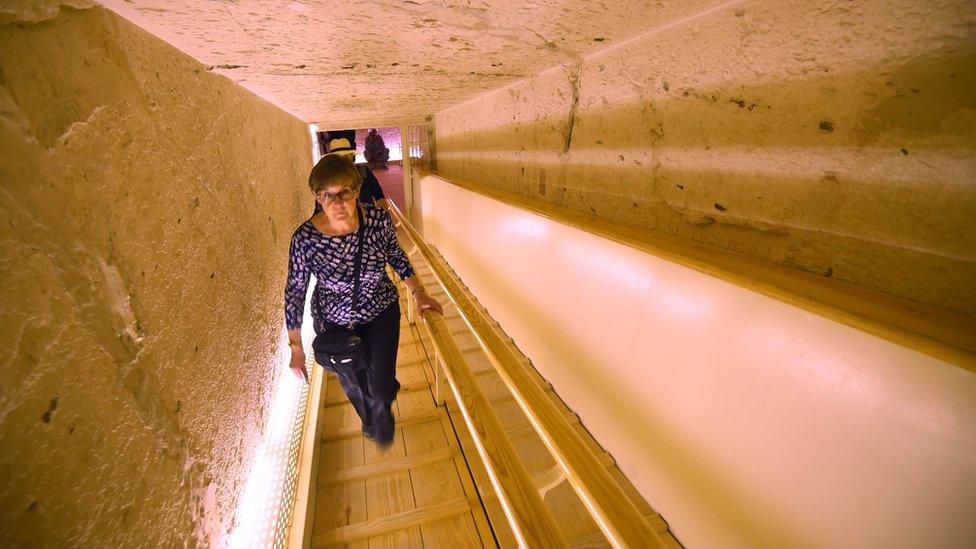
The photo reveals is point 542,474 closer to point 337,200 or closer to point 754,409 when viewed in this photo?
point 754,409

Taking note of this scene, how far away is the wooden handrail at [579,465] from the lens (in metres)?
1.08

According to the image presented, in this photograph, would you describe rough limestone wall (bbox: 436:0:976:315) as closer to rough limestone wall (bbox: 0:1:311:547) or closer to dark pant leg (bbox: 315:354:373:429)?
dark pant leg (bbox: 315:354:373:429)

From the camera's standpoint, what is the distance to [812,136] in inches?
45.9

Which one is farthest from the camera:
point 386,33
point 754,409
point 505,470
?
point 386,33

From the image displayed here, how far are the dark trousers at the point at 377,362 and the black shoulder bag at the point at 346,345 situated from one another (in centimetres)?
4

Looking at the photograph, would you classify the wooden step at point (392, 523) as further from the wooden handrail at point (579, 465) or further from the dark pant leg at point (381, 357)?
the wooden handrail at point (579, 465)

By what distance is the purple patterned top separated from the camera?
6.20 feet

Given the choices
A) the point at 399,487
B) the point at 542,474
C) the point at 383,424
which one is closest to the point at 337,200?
the point at 383,424

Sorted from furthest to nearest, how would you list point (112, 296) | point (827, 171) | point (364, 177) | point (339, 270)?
1. point (364, 177)
2. point (339, 270)
3. point (827, 171)
4. point (112, 296)

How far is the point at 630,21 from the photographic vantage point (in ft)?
5.02

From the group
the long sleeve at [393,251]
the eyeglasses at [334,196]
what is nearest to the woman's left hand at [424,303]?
the long sleeve at [393,251]

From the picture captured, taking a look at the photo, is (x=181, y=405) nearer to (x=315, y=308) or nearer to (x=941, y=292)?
(x=315, y=308)

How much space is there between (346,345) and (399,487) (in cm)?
98

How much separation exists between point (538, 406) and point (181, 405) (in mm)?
1420
